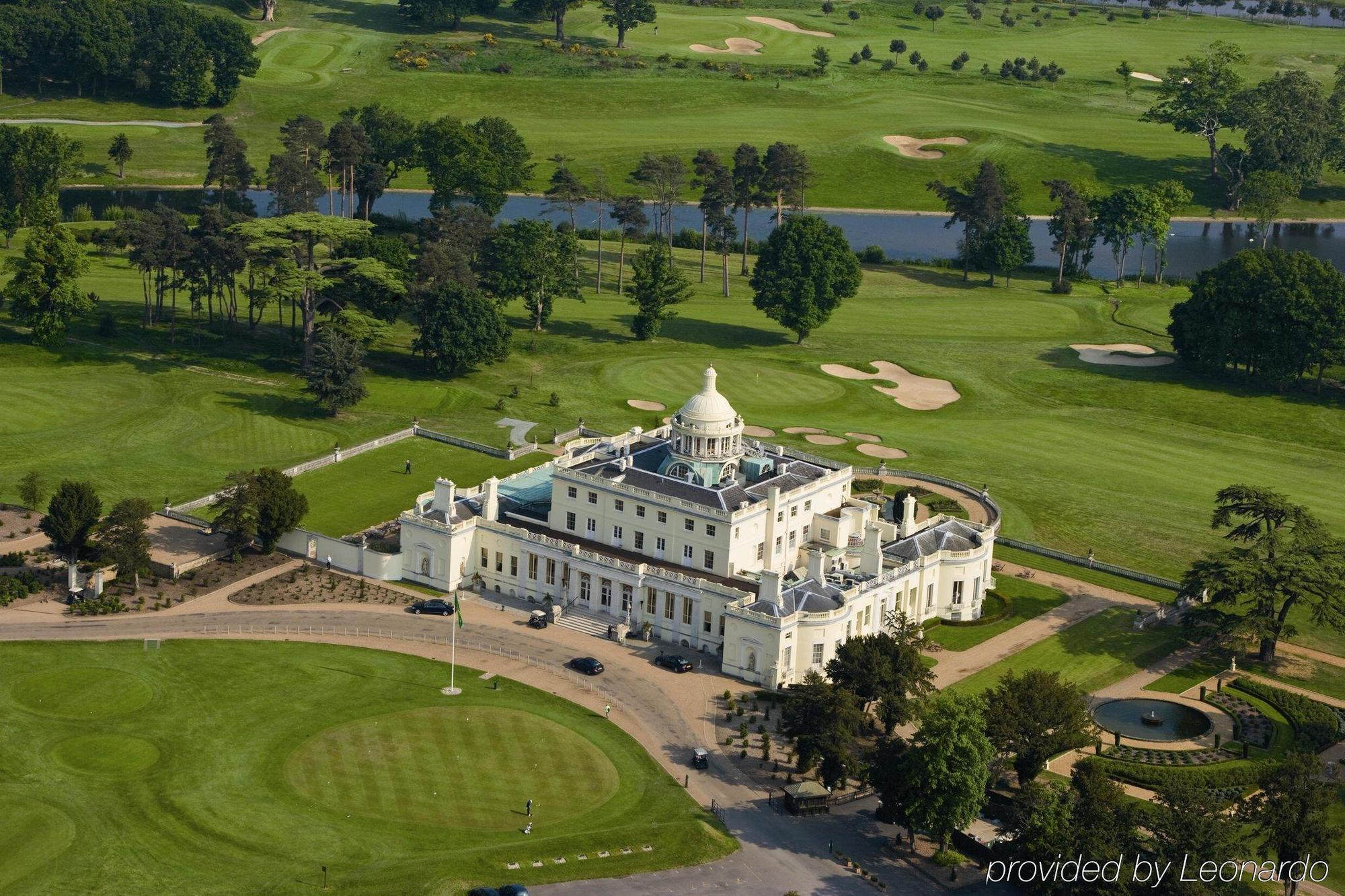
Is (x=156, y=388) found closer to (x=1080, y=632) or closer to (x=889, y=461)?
(x=889, y=461)

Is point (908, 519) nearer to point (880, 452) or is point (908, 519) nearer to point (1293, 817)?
point (880, 452)

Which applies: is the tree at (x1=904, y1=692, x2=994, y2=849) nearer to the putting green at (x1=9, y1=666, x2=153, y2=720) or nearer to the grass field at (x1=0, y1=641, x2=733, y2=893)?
the grass field at (x1=0, y1=641, x2=733, y2=893)

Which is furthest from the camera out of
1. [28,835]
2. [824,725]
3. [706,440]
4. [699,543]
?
[706,440]

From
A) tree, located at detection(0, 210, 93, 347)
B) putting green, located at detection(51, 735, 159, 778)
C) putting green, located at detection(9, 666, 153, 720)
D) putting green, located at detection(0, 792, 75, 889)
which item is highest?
tree, located at detection(0, 210, 93, 347)

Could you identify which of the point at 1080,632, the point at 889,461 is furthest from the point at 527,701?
the point at 889,461

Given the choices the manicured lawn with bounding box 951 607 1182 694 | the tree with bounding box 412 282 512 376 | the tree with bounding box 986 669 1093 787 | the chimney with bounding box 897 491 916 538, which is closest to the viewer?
the tree with bounding box 986 669 1093 787

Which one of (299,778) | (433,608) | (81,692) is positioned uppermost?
(433,608)

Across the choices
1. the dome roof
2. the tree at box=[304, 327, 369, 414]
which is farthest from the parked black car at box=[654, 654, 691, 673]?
the tree at box=[304, 327, 369, 414]

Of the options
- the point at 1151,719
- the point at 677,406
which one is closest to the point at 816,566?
the point at 1151,719

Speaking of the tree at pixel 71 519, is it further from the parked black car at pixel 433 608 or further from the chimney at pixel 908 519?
the chimney at pixel 908 519
